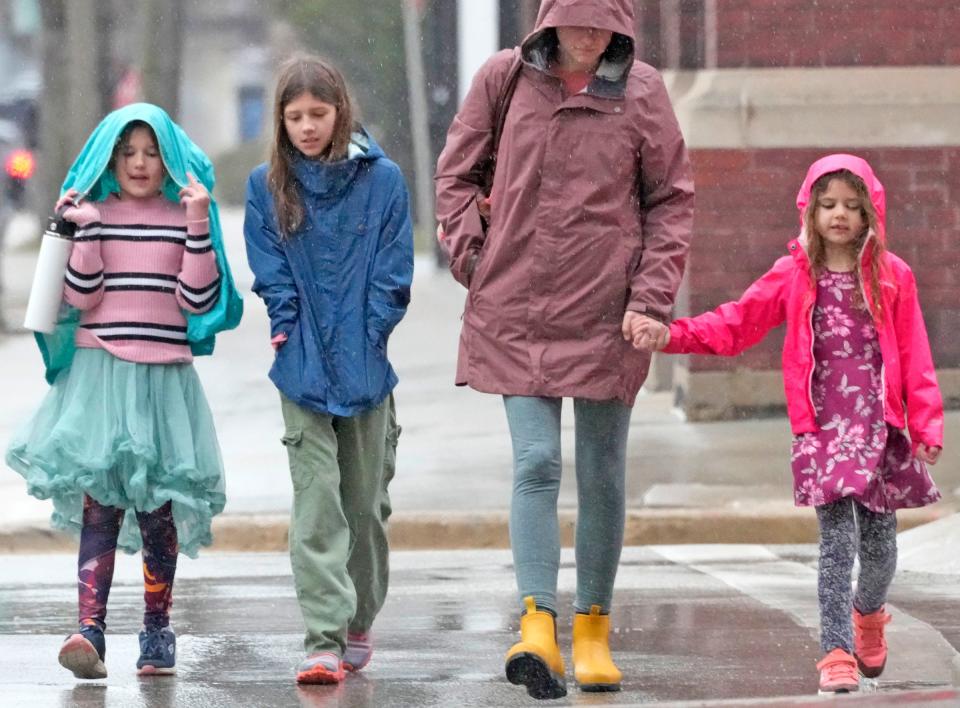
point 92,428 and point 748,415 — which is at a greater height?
point 92,428

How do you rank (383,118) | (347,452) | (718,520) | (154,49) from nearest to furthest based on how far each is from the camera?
(347,452) < (718,520) < (154,49) < (383,118)

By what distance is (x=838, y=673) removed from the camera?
571 centimetres

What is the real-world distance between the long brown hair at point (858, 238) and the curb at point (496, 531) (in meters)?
3.29

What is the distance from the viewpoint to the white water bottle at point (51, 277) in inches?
238

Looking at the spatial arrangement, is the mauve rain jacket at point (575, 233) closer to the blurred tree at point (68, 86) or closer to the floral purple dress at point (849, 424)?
the floral purple dress at point (849, 424)

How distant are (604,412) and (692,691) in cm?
80

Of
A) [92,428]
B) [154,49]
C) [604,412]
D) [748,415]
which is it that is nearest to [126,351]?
[92,428]

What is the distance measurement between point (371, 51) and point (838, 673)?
25.8 metres

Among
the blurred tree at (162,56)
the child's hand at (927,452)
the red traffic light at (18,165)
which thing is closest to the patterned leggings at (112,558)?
the child's hand at (927,452)

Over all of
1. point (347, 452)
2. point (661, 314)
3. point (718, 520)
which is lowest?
point (718, 520)

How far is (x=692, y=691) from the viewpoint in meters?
5.91

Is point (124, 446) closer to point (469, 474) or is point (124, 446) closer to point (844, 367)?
point (844, 367)

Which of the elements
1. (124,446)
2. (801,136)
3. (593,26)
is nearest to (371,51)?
(801,136)

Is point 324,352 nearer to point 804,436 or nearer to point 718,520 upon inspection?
point 804,436
